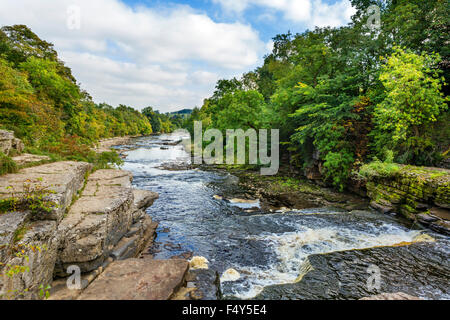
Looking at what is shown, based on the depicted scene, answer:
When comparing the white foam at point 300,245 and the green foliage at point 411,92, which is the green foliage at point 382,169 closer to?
the green foliage at point 411,92

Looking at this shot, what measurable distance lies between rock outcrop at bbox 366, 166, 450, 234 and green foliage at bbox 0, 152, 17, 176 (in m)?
11.1

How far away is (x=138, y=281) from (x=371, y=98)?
13.0 metres

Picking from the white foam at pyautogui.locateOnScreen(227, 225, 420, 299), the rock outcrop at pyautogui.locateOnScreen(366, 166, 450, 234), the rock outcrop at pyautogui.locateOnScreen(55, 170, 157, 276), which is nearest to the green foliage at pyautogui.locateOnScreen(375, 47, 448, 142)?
the rock outcrop at pyautogui.locateOnScreen(366, 166, 450, 234)

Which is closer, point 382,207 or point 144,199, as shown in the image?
point 382,207

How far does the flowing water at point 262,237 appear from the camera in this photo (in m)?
4.40

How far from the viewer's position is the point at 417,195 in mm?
6848

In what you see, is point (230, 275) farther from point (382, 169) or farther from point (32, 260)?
point (382, 169)

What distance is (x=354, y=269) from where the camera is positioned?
434cm

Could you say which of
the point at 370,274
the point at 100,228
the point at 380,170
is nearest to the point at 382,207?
the point at 380,170

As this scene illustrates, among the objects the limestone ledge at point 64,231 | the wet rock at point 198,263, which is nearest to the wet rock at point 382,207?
the wet rock at point 198,263
